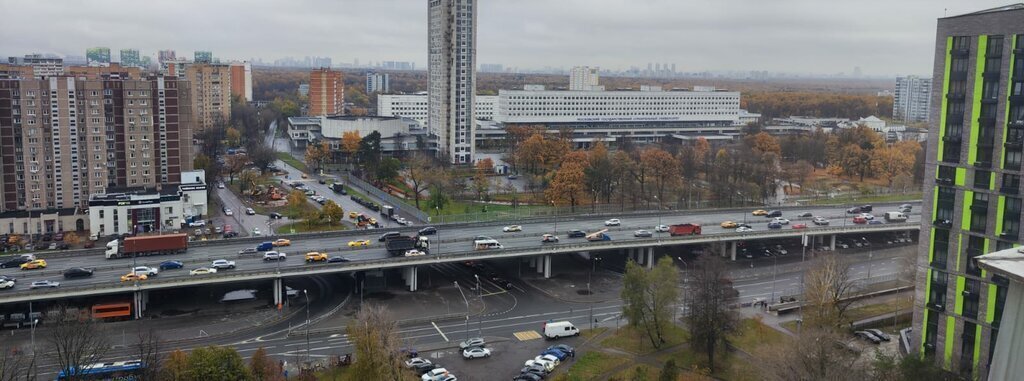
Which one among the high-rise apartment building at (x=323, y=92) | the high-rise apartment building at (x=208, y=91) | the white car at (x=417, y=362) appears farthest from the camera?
the high-rise apartment building at (x=323, y=92)

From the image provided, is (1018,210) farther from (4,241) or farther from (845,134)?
(845,134)

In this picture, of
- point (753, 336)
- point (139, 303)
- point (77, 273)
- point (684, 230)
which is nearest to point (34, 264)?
point (77, 273)

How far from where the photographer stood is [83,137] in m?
44.8

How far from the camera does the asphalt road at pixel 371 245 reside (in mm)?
29812

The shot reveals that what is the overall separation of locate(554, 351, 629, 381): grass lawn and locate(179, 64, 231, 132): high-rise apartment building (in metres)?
71.7

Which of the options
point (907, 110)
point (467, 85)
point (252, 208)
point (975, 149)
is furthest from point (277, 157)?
point (907, 110)


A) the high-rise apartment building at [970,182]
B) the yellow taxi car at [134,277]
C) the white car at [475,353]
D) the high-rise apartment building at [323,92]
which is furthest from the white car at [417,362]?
the high-rise apartment building at [323,92]

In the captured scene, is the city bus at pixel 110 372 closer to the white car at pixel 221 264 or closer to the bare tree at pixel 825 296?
the white car at pixel 221 264

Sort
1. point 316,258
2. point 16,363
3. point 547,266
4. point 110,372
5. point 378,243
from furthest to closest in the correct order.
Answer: point 378,243, point 547,266, point 316,258, point 110,372, point 16,363

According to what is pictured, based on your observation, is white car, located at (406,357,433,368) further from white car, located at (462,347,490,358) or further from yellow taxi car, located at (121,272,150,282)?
yellow taxi car, located at (121,272,150,282)

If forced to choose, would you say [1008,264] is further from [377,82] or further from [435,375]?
[377,82]

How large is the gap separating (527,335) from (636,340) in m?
3.58

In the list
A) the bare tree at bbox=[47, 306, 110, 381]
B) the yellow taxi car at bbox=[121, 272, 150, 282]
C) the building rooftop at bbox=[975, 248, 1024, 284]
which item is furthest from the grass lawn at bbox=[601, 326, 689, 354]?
the yellow taxi car at bbox=[121, 272, 150, 282]

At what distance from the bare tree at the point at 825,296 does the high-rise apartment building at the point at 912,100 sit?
98.4m
